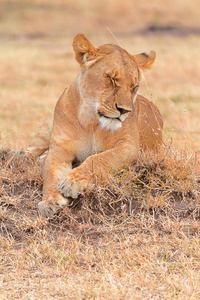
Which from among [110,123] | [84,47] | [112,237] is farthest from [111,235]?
[84,47]

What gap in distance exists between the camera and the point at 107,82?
3.76 metres

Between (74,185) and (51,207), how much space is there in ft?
0.70

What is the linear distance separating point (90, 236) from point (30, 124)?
4.59 meters

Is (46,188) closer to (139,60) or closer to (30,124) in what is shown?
(139,60)

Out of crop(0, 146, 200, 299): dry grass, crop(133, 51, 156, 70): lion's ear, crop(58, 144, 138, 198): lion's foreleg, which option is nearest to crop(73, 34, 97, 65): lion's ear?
crop(133, 51, 156, 70): lion's ear

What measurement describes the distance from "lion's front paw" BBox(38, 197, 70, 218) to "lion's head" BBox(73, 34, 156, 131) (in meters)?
0.62

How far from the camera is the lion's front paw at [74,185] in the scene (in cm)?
362

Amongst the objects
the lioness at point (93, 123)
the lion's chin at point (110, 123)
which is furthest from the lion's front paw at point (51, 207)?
the lion's chin at point (110, 123)

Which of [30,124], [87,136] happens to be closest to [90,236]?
[87,136]

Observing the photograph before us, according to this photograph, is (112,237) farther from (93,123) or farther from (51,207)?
(93,123)

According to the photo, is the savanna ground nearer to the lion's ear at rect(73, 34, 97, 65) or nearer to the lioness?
the lioness

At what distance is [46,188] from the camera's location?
380 cm

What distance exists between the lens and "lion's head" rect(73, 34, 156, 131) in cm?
368

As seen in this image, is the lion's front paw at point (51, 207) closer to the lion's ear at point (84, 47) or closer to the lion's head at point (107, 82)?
the lion's head at point (107, 82)
